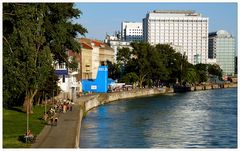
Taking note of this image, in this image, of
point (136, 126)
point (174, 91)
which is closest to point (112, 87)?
point (174, 91)

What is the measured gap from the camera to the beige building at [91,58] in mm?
142525

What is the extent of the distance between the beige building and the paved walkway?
89840 millimetres

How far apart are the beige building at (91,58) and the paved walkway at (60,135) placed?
89.8 metres

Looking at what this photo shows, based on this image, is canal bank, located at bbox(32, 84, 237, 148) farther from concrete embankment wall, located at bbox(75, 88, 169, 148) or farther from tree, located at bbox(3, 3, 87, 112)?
tree, located at bbox(3, 3, 87, 112)

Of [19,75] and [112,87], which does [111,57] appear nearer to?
[112,87]

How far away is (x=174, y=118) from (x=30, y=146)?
3393 centimetres

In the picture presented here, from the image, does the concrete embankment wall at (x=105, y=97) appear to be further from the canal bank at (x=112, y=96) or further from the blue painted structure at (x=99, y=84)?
the blue painted structure at (x=99, y=84)

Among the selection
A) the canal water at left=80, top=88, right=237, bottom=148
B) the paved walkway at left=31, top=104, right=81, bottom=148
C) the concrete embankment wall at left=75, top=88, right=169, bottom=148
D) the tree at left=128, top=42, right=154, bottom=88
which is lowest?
the canal water at left=80, top=88, right=237, bottom=148

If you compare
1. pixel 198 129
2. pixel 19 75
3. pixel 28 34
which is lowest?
pixel 198 129

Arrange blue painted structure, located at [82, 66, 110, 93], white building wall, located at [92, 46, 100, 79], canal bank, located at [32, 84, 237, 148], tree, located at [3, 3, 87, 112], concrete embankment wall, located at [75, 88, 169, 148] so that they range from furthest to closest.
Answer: white building wall, located at [92, 46, 100, 79] → blue painted structure, located at [82, 66, 110, 93] → concrete embankment wall, located at [75, 88, 169, 148] → canal bank, located at [32, 84, 237, 148] → tree, located at [3, 3, 87, 112]

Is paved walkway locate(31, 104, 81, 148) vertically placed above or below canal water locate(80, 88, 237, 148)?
above

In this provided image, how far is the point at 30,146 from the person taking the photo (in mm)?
33375

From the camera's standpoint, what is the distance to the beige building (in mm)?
142525

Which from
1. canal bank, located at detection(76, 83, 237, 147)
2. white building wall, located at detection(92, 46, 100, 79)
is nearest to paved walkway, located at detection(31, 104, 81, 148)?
canal bank, located at detection(76, 83, 237, 147)
